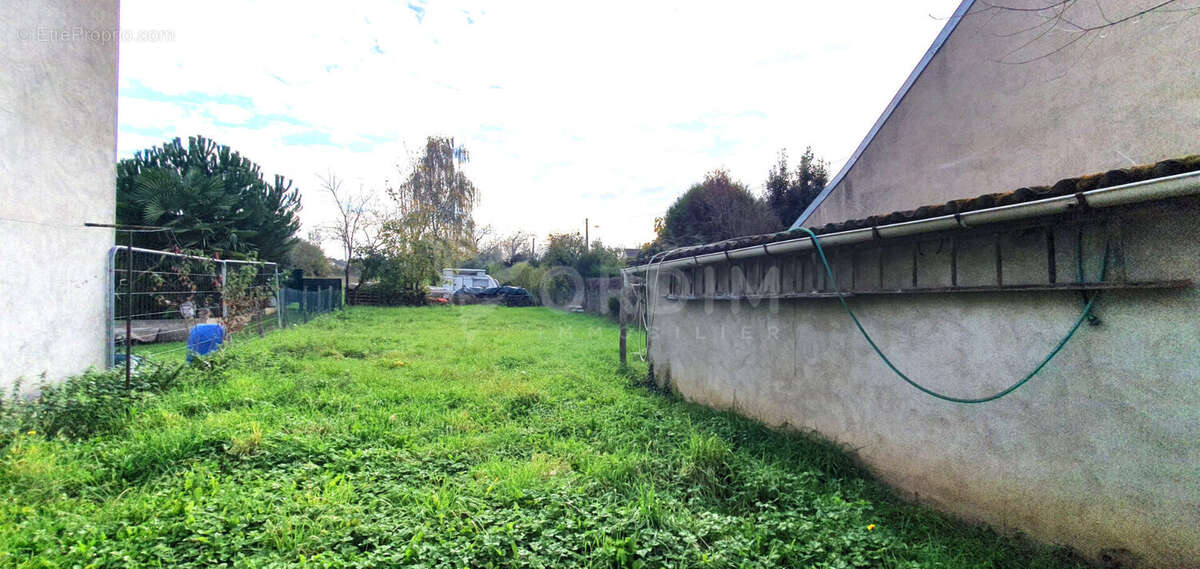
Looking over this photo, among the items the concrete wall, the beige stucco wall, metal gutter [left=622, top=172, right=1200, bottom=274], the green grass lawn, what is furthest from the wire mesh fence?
the beige stucco wall

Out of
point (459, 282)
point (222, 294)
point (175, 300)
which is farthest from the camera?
point (459, 282)

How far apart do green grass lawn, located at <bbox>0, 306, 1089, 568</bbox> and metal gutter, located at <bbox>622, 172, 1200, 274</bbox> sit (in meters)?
1.50

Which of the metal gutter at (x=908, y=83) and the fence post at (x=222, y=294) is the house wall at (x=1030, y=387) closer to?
the metal gutter at (x=908, y=83)

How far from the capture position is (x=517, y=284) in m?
24.4

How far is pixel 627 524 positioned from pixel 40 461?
149 inches

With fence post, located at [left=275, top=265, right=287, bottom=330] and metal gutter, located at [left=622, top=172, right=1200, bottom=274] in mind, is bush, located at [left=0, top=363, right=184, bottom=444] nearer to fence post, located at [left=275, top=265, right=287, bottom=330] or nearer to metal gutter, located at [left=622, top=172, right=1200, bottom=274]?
metal gutter, located at [left=622, top=172, right=1200, bottom=274]

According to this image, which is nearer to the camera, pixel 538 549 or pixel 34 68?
pixel 538 549

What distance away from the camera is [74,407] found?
13.7 feet

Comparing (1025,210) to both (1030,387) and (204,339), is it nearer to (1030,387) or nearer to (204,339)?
(1030,387)

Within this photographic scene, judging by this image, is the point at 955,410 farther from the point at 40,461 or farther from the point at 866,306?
the point at 40,461

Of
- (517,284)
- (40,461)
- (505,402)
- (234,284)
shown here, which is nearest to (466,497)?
(505,402)

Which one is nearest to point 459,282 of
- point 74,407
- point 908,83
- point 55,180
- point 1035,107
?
point 55,180

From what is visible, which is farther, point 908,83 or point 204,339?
point 204,339

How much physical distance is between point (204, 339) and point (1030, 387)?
8.61 metres
